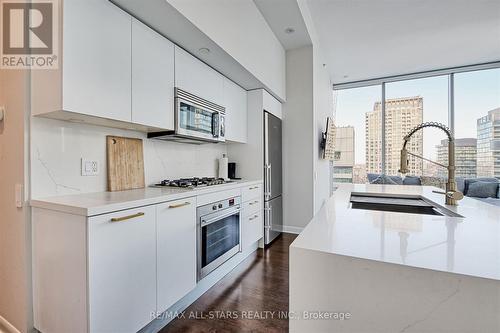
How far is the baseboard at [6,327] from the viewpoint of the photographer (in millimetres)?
1525

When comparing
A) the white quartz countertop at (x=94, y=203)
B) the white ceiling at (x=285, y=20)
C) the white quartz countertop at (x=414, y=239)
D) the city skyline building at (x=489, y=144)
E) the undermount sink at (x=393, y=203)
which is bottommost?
the undermount sink at (x=393, y=203)

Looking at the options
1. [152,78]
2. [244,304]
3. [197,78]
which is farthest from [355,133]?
[152,78]

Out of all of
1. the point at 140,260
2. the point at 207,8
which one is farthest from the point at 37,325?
the point at 207,8

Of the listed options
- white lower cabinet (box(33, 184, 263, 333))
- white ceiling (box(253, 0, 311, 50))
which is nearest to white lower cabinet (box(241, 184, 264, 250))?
white lower cabinet (box(33, 184, 263, 333))

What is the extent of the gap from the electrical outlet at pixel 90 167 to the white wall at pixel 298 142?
9.21ft

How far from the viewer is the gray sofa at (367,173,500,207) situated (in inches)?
187

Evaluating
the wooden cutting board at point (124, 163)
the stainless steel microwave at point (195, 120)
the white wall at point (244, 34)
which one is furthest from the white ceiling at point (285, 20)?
the wooden cutting board at point (124, 163)

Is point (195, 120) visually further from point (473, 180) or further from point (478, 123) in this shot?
point (478, 123)

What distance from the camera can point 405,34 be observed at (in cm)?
400

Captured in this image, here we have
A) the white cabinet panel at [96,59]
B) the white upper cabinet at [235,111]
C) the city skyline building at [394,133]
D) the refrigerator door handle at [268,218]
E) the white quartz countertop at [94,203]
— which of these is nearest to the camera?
the white quartz countertop at [94,203]

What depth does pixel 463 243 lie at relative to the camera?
0.79m

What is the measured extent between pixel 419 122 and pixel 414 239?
6030mm

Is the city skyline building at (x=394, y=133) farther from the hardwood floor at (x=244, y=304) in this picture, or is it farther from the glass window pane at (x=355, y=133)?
the hardwood floor at (x=244, y=304)

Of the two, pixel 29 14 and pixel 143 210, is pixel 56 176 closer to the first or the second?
pixel 143 210
